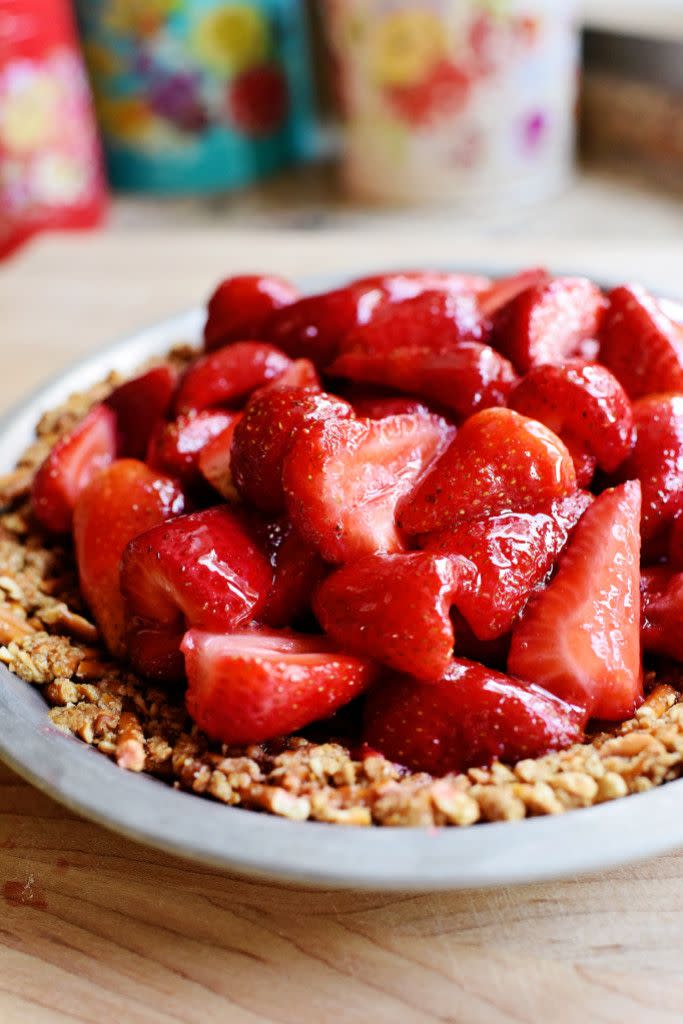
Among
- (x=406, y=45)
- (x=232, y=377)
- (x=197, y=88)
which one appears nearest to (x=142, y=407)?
(x=232, y=377)

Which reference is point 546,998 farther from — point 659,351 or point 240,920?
point 659,351

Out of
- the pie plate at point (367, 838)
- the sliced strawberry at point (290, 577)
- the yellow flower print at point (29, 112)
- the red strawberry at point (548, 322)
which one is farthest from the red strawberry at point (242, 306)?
the yellow flower print at point (29, 112)

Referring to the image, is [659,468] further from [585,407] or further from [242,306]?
[242,306]

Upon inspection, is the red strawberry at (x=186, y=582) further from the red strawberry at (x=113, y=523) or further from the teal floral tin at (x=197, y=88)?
the teal floral tin at (x=197, y=88)

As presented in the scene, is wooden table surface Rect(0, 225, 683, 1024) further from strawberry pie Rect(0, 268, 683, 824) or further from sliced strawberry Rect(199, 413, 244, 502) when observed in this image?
sliced strawberry Rect(199, 413, 244, 502)

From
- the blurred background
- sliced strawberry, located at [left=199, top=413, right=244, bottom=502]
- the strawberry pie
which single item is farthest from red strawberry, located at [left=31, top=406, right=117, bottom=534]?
the blurred background

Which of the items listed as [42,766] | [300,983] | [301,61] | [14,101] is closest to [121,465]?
[42,766]
